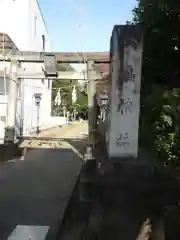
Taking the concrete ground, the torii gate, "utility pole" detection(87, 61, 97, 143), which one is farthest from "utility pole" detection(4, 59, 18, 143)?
"utility pole" detection(87, 61, 97, 143)

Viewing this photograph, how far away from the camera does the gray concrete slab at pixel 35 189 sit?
8391mm

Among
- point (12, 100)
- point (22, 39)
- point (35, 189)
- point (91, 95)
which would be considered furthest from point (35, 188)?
point (22, 39)

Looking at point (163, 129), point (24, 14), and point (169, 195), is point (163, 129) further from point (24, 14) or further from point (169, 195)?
point (24, 14)

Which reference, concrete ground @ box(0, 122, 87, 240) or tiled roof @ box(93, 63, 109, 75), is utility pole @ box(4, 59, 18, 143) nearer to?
concrete ground @ box(0, 122, 87, 240)

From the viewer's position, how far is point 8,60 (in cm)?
2012

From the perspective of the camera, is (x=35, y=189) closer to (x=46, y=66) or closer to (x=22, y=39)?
(x=46, y=66)

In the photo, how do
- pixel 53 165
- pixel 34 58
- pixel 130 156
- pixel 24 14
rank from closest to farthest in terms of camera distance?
pixel 130 156 → pixel 53 165 → pixel 34 58 → pixel 24 14

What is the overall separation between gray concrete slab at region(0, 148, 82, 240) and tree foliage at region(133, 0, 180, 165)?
7.75 ft

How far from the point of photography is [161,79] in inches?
384

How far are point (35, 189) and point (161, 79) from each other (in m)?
4.28

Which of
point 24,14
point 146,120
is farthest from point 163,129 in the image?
point 24,14

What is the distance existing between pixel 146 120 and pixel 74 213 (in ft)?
11.8

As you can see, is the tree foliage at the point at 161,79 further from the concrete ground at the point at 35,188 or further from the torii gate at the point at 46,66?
the torii gate at the point at 46,66

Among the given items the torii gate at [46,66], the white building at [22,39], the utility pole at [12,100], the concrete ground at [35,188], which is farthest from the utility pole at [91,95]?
the white building at [22,39]
